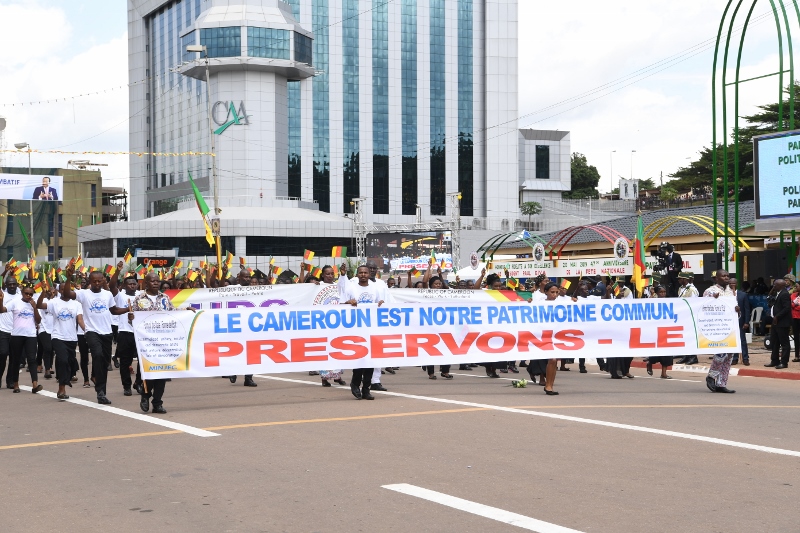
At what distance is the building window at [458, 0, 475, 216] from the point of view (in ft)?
330

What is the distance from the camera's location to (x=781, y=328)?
1947 cm

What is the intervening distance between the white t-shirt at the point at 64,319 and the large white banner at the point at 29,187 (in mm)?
34103

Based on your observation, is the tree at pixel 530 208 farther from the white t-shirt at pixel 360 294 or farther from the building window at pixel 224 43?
the white t-shirt at pixel 360 294

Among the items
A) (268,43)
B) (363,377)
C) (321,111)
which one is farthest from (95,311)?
(321,111)

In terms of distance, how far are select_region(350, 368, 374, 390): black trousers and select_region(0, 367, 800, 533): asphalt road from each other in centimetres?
32

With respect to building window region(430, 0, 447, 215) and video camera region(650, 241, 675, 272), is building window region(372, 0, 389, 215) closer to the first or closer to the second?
building window region(430, 0, 447, 215)

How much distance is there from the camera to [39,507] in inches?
285

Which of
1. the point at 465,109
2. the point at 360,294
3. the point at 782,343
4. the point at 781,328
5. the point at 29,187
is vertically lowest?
the point at 782,343

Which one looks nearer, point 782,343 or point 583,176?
point 782,343

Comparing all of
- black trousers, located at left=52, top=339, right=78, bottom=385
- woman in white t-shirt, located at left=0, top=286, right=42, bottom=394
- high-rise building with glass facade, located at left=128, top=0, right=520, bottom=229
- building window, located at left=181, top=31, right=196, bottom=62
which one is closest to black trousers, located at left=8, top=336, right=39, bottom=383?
woman in white t-shirt, located at left=0, top=286, right=42, bottom=394

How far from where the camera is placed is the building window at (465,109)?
10050 cm

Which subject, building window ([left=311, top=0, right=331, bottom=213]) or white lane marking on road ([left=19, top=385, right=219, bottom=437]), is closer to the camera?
white lane marking on road ([left=19, top=385, right=219, bottom=437])

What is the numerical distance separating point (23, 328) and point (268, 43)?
254 ft

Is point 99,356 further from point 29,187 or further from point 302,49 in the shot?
point 302,49
